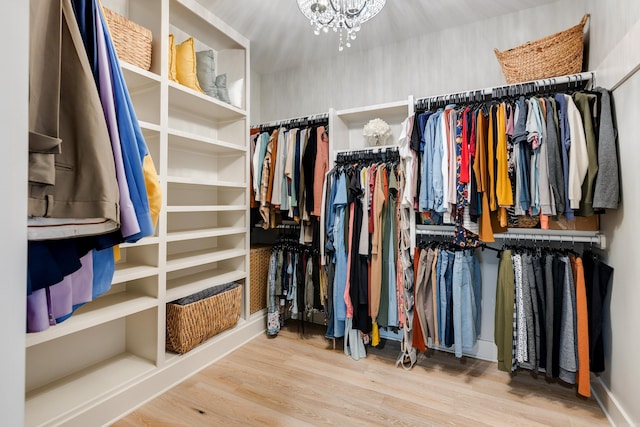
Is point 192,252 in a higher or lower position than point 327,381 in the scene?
higher

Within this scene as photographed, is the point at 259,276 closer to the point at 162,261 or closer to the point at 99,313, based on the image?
the point at 162,261

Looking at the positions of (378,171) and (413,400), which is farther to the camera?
(378,171)

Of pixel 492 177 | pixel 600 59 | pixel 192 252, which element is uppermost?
pixel 600 59

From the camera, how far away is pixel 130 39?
181cm

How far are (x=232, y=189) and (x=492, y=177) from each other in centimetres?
194

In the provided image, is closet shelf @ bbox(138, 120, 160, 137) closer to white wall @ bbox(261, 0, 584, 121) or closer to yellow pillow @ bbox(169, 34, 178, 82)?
yellow pillow @ bbox(169, 34, 178, 82)

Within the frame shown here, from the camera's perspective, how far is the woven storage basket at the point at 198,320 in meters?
2.04

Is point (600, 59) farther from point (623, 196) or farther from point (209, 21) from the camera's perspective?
point (209, 21)

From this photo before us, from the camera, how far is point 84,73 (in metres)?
0.75

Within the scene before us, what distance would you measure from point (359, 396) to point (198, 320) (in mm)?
1161

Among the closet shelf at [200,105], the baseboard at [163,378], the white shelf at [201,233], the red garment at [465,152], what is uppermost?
the closet shelf at [200,105]

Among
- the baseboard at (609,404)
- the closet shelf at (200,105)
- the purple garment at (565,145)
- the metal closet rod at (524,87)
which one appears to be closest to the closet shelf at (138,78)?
the closet shelf at (200,105)

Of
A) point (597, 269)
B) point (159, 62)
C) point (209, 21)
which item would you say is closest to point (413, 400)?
point (597, 269)

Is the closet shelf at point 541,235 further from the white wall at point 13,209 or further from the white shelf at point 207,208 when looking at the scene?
the white wall at point 13,209
